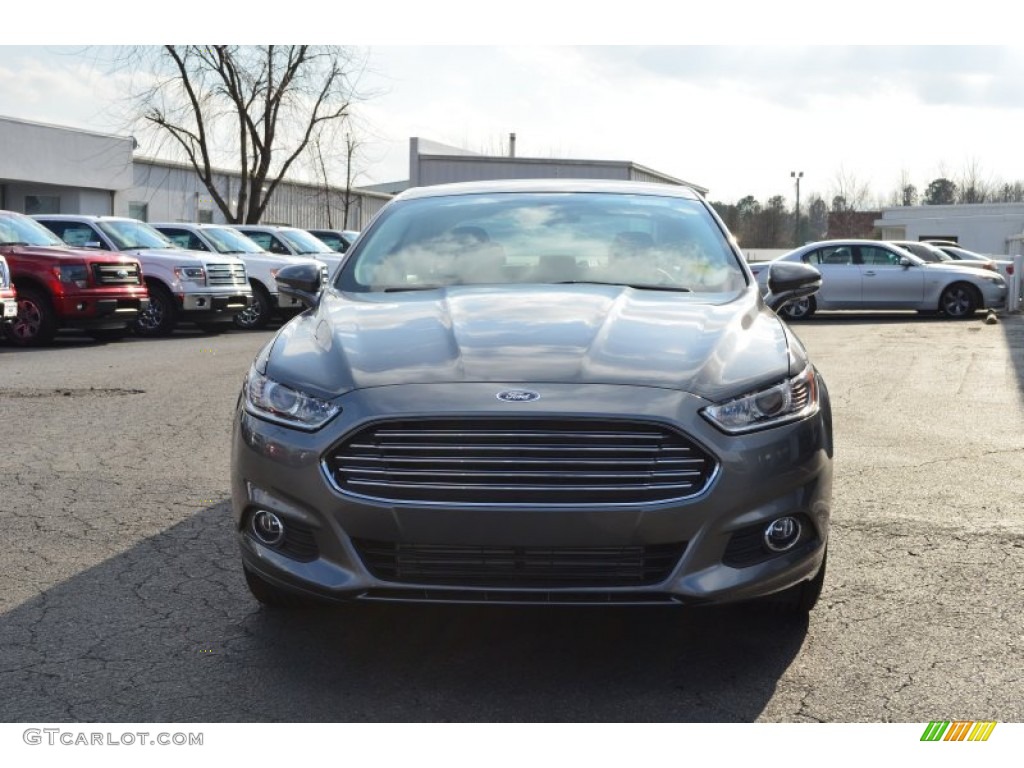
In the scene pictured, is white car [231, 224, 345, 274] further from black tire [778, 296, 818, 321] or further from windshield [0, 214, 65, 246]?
black tire [778, 296, 818, 321]

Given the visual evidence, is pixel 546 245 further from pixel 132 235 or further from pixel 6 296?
pixel 132 235

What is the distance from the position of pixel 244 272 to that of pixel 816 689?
676 inches

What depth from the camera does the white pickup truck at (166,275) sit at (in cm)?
1861

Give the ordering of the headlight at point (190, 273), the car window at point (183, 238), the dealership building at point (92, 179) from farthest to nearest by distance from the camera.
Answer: the dealership building at point (92, 179) → the car window at point (183, 238) → the headlight at point (190, 273)

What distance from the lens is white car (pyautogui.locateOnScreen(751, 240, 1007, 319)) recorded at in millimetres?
24031

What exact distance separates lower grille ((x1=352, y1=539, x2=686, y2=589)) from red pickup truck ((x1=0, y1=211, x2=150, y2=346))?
13.8 meters

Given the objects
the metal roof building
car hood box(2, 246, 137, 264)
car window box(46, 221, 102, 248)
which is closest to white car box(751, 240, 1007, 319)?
the metal roof building

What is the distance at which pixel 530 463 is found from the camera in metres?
3.65

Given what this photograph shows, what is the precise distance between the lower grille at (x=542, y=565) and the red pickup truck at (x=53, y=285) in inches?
543

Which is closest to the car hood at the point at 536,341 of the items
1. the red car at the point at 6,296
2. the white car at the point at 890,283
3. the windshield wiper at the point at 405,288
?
the windshield wiper at the point at 405,288

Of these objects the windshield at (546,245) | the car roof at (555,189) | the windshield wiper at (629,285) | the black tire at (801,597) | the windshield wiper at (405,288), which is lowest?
the black tire at (801,597)

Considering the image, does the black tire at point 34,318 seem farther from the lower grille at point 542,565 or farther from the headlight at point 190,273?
the lower grille at point 542,565

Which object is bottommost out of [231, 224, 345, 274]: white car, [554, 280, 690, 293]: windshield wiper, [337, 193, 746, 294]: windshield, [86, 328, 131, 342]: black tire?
[86, 328, 131, 342]: black tire

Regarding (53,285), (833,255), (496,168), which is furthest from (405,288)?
(496,168)
